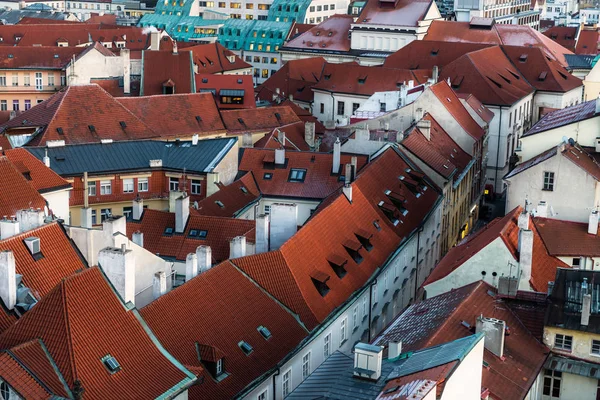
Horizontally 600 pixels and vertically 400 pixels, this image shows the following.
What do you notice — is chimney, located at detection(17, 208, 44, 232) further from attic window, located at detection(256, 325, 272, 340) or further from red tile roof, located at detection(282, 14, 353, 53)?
red tile roof, located at detection(282, 14, 353, 53)

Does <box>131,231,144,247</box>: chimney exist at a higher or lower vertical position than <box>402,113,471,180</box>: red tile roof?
lower

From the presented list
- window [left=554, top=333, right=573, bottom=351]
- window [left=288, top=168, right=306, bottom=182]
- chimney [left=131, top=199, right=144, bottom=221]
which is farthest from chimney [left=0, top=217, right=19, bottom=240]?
window [left=288, top=168, right=306, bottom=182]

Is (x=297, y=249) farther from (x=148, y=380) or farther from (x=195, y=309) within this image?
(x=148, y=380)

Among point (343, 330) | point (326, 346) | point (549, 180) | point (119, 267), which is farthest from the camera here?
point (549, 180)

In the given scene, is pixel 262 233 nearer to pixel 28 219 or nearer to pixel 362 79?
pixel 28 219

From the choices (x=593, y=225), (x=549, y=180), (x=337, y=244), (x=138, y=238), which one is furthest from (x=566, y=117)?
(x=138, y=238)

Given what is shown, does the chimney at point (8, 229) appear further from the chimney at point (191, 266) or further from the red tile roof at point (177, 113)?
the red tile roof at point (177, 113)
